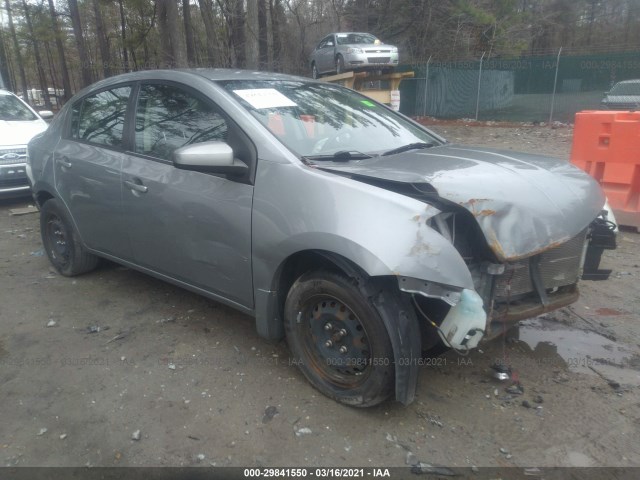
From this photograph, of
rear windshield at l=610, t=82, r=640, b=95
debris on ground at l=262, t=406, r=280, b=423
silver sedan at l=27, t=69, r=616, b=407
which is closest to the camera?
silver sedan at l=27, t=69, r=616, b=407

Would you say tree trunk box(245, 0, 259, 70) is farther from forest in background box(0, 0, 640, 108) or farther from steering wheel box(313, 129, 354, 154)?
steering wheel box(313, 129, 354, 154)

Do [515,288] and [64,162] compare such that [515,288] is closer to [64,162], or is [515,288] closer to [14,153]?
[64,162]

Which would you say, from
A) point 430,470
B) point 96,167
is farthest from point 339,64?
point 430,470

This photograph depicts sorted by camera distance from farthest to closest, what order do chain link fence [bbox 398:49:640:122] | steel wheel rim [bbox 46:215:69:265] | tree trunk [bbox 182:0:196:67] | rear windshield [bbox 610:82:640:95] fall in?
tree trunk [bbox 182:0:196:67] → chain link fence [bbox 398:49:640:122] → rear windshield [bbox 610:82:640:95] → steel wheel rim [bbox 46:215:69:265]

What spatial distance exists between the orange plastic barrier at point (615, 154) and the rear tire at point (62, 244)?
5373 millimetres

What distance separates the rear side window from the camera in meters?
3.85

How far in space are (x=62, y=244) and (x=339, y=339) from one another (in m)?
3.27

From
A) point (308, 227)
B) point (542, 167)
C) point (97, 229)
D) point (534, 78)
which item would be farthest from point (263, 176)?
point (534, 78)

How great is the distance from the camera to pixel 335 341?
9.07ft

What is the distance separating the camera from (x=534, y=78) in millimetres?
17844

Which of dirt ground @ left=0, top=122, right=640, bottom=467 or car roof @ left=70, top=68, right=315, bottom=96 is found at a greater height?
car roof @ left=70, top=68, right=315, bottom=96

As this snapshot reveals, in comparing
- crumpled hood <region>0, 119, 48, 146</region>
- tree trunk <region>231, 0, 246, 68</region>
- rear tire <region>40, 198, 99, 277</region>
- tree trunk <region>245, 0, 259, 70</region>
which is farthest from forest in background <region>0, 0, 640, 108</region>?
rear tire <region>40, 198, 99, 277</region>

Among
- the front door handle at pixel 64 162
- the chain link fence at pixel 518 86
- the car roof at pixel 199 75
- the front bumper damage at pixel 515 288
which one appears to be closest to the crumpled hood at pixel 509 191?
the front bumper damage at pixel 515 288

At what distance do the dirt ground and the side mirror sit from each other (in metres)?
1.28
